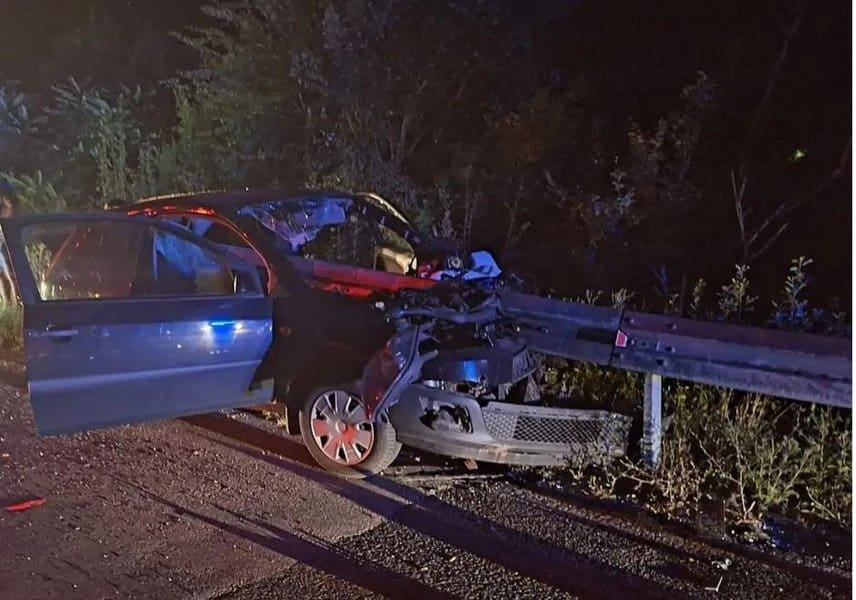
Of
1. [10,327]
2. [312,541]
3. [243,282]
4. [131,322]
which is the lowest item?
[312,541]

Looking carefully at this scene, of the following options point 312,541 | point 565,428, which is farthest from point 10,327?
point 565,428

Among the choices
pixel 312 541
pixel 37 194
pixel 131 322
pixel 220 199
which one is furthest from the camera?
pixel 37 194

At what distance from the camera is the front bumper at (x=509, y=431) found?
4715mm

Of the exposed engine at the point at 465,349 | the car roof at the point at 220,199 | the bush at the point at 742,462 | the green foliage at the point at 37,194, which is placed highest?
the green foliage at the point at 37,194

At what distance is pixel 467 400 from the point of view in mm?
4711

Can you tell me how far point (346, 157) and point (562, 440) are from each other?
6341mm

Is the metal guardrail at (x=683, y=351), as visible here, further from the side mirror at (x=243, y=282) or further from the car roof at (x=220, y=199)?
the car roof at (x=220, y=199)

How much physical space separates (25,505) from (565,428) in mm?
2795

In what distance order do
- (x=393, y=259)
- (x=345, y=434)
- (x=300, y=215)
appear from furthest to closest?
(x=393, y=259)
(x=300, y=215)
(x=345, y=434)

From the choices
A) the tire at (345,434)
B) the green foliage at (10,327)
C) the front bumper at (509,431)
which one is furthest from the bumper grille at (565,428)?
the green foliage at (10,327)

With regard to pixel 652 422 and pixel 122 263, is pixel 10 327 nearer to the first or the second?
pixel 122 263

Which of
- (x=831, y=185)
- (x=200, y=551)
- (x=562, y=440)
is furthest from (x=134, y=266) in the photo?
(x=831, y=185)

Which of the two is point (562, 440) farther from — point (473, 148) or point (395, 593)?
point (473, 148)

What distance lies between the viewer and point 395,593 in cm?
369
